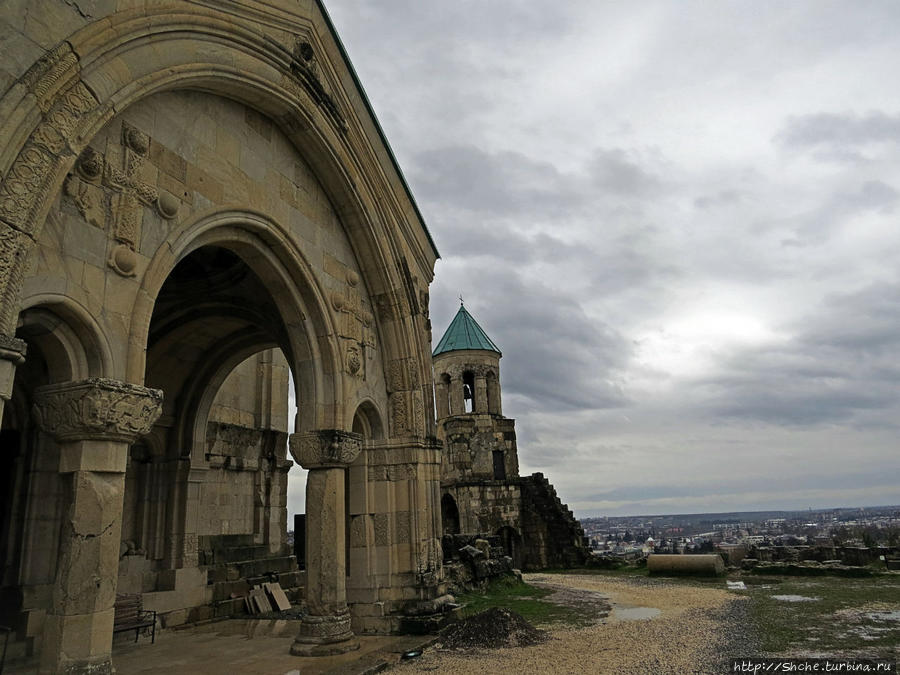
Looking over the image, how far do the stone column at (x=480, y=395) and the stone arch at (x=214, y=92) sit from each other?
760 inches

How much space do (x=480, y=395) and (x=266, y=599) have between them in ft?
63.3

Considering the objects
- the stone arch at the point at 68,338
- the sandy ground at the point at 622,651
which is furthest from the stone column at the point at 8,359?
the sandy ground at the point at 622,651

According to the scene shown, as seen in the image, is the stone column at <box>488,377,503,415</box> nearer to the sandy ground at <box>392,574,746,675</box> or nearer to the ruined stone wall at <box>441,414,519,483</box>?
the ruined stone wall at <box>441,414,519,483</box>

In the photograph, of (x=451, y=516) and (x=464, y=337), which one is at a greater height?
(x=464, y=337)

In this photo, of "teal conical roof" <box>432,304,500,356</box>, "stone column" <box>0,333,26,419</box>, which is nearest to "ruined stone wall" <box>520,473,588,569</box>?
"teal conical roof" <box>432,304,500,356</box>

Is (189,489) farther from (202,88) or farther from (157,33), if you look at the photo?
(157,33)

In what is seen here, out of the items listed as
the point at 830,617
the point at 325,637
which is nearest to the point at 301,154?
the point at 325,637

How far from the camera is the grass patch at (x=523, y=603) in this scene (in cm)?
987

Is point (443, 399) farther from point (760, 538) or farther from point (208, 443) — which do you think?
point (760, 538)

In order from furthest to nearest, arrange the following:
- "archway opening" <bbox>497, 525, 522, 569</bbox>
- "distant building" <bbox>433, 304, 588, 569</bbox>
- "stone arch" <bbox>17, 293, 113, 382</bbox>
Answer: "archway opening" <bbox>497, 525, 522, 569</bbox> → "distant building" <bbox>433, 304, 588, 569</bbox> → "stone arch" <bbox>17, 293, 113, 382</bbox>

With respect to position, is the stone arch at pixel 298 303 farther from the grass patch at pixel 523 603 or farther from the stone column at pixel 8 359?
the grass patch at pixel 523 603

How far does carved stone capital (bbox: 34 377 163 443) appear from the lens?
4848 mm

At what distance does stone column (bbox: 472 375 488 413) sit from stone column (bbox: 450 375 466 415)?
0.56m

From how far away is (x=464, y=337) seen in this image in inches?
1240
